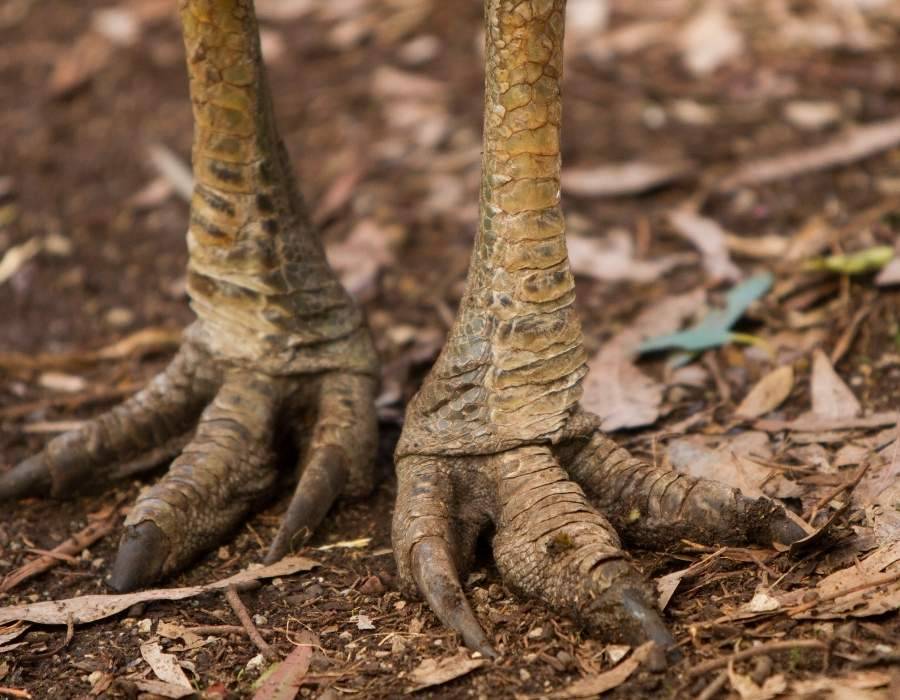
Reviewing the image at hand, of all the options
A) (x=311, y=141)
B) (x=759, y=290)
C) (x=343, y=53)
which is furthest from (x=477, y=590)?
(x=343, y=53)

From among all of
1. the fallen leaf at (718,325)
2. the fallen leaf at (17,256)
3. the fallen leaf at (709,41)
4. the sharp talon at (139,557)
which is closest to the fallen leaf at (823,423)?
the fallen leaf at (718,325)

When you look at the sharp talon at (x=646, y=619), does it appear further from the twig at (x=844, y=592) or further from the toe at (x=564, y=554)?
the twig at (x=844, y=592)

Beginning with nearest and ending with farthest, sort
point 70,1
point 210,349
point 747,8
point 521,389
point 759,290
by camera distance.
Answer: point 521,389 < point 210,349 < point 759,290 < point 747,8 < point 70,1

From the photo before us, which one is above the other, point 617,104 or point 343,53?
point 343,53

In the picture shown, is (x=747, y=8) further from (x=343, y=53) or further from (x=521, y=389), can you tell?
(x=521, y=389)

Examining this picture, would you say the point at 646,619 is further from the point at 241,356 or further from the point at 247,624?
the point at 241,356

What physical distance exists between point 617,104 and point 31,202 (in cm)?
323

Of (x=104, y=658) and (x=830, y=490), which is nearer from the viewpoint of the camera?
(x=104, y=658)

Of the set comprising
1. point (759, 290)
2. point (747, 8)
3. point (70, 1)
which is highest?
point (70, 1)

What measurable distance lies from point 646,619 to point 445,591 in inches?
20.2

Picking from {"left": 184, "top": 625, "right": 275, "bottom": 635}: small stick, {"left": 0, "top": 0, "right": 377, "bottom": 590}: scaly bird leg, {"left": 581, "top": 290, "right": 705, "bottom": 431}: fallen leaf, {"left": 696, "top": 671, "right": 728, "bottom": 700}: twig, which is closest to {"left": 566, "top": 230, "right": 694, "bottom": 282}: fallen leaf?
{"left": 581, "top": 290, "right": 705, "bottom": 431}: fallen leaf

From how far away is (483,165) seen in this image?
3.39m

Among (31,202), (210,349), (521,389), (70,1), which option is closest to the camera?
A: (521,389)

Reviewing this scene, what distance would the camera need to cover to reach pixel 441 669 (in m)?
2.93
